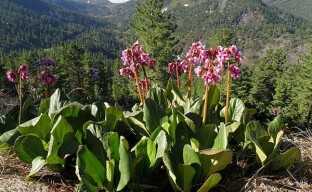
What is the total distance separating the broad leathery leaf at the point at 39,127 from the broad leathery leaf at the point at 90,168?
668 millimetres

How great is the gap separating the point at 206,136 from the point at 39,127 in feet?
4.95

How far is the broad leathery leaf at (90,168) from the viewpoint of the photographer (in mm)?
2580

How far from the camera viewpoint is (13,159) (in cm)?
328

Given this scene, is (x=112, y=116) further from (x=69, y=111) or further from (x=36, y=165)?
(x=36, y=165)

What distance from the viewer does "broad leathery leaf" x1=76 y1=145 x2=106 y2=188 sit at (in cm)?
258

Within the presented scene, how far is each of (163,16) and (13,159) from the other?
32.9m

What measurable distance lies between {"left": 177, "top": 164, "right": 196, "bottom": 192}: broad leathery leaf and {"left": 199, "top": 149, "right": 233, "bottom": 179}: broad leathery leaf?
0.16 m

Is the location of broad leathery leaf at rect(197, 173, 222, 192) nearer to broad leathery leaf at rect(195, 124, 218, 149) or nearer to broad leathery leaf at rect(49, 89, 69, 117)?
broad leathery leaf at rect(195, 124, 218, 149)

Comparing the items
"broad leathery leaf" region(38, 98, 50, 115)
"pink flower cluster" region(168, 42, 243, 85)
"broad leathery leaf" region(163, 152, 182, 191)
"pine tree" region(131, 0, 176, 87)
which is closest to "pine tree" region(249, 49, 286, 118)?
"pine tree" region(131, 0, 176, 87)

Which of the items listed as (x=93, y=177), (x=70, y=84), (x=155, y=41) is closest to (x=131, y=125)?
(x=93, y=177)

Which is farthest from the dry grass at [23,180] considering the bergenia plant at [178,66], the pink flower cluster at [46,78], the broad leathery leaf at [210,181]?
the bergenia plant at [178,66]

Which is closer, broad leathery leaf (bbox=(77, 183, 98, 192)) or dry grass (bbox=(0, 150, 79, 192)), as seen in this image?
broad leathery leaf (bbox=(77, 183, 98, 192))

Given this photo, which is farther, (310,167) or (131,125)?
(131,125)

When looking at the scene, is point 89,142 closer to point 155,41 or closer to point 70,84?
point 155,41
